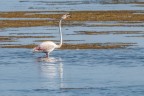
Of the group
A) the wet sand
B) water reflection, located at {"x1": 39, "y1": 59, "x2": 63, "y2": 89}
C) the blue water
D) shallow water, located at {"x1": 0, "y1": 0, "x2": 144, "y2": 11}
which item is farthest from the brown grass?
water reflection, located at {"x1": 39, "y1": 59, "x2": 63, "y2": 89}

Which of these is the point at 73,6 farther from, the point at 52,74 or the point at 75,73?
the point at 52,74

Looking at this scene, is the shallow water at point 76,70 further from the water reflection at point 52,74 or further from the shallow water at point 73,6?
the shallow water at point 73,6

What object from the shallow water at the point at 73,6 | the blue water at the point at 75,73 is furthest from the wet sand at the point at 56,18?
the blue water at the point at 75,73

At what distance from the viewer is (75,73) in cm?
2284

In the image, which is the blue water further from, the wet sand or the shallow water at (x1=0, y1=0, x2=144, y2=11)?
the shallow water at (x1=0, y1=0, x2=144, y2=11)

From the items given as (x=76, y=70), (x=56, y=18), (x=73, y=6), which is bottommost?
(x=73, y=6)

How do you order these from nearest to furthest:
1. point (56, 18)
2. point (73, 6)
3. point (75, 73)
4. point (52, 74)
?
point (52, 74) < point (75, 73) < point (56, 18) < point (73, 6)

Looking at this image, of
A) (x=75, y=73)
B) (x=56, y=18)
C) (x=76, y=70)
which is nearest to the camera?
(x=75, y=73)

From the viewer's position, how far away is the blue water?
19484 mm

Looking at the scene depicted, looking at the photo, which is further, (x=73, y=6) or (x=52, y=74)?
(x=73, y=6)

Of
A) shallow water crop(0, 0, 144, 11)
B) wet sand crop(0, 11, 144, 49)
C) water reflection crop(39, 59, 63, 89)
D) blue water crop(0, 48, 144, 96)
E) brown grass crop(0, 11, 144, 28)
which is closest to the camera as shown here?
blue water crop(0, 48, 144, 96)

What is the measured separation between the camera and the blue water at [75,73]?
19.5 m

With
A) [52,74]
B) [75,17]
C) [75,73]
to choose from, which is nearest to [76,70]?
[75,73]

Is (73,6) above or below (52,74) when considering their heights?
below
